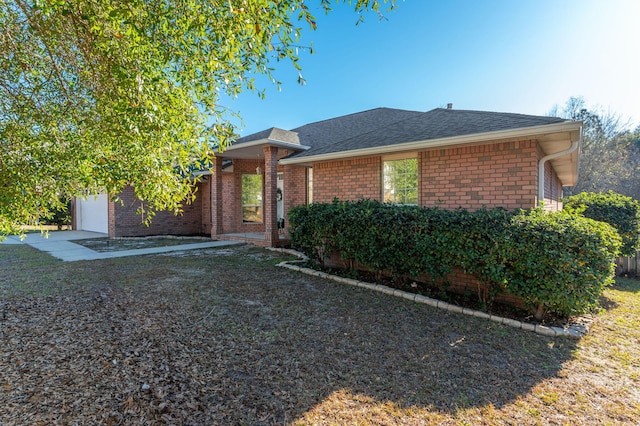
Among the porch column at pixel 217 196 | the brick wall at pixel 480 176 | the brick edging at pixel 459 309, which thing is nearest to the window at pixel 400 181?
the brick wall at pixel 480 176

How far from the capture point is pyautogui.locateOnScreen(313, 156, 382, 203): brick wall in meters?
7.85

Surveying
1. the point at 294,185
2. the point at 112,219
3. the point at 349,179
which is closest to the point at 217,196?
the point at 294,185

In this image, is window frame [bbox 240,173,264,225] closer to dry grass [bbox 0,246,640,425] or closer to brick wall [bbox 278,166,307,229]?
brick wall [bbox 278,166,307,229]

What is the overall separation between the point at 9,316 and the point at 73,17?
463 centimetres

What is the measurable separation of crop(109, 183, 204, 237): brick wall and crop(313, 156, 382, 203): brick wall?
939 cm

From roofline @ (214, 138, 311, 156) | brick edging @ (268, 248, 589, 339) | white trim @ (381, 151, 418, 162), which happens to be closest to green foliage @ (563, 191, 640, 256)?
white trim @ (381, 151, 418, 162)

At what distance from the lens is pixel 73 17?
2.96 meters

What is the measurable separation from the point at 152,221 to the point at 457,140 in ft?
48.8

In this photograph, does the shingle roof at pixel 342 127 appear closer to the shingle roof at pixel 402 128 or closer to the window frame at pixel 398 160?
the shingle roof at pixel 402 128

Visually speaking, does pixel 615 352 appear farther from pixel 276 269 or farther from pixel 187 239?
pixel 187 239

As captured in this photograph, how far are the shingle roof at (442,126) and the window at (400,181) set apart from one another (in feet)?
2.16

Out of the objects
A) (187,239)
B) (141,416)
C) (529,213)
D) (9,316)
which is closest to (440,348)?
(529,213)

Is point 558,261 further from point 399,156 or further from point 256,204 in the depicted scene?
point 256,204

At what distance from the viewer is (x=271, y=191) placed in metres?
10.6
